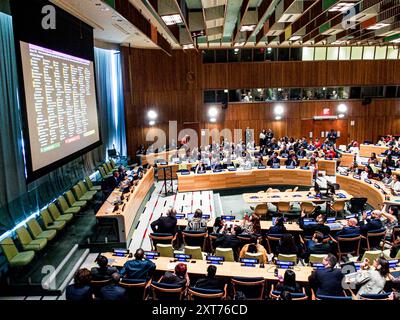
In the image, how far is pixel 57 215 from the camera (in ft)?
29.7

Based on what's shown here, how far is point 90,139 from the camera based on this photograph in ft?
34.9

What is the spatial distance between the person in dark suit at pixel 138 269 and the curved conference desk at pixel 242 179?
7.75m

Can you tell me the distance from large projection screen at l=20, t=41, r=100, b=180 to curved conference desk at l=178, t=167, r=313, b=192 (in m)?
4.51

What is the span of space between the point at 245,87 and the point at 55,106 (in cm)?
1423

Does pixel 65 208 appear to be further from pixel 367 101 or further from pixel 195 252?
pixel 367 101

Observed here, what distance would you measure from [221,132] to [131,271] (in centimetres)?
1544

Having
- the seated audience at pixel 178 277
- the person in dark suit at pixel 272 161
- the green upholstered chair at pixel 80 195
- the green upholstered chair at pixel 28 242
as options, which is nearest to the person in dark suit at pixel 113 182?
the green upholstered chair at pixel 80 195

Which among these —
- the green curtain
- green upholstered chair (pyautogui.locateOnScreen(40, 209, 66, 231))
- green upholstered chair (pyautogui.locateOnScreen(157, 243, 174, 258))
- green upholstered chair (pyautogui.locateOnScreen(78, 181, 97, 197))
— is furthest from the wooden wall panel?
green upholstered chair (pyautogui.locateOnScreen(157, 243, 174, 258))

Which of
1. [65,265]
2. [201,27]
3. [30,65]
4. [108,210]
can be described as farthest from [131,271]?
[201,27]

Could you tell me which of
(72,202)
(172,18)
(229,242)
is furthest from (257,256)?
(72,202)

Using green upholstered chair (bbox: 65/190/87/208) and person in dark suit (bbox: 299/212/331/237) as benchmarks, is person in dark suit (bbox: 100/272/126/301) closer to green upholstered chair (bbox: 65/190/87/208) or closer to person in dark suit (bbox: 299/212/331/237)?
person in dark suit (bbox: 299/212/331/237)

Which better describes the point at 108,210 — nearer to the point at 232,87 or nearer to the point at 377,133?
the point at 232,87

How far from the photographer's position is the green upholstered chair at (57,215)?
8.82 m

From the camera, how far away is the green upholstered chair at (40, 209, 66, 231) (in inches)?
326
